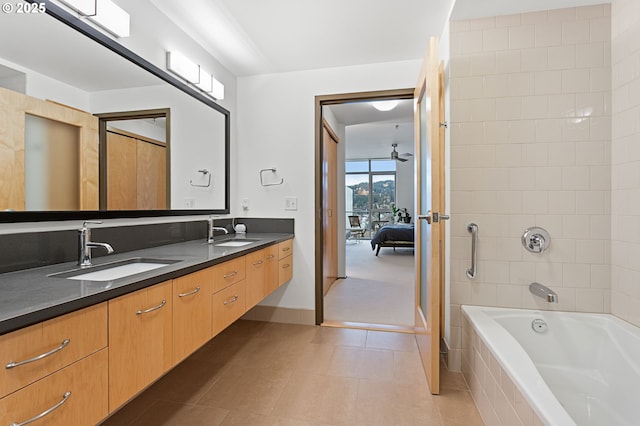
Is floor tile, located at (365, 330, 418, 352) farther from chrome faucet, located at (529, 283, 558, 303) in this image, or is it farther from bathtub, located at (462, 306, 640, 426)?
chrome faucet, located at (529, 283, 558, 303)

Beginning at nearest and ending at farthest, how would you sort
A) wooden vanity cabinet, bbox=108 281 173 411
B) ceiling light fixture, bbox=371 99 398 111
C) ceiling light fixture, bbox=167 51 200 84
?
1. wooden vanity cabinet, bbox=108 281 173 411
2. ceiling light fixture, bbox=167 51 200 84
3. ceiling light fixture, bbox=371 99 398 111

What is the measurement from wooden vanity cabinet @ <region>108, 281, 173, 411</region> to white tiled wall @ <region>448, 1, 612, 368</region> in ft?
5.66

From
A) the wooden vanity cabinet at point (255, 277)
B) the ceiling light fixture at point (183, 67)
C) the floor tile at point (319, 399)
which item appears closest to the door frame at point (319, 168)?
the wooden vanity cabinet at point (255, 277)

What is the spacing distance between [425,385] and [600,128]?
6.26ft

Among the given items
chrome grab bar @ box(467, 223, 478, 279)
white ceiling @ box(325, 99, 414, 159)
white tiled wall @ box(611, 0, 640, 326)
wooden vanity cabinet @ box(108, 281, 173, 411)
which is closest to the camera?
wooden vanity cabinet @ box(108, 281, 173, 411)

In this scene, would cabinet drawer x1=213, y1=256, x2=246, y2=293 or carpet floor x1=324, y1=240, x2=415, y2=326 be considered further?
carpet floor x1=324, y1=240, x2=415, y2=326

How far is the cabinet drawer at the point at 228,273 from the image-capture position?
1601 mm

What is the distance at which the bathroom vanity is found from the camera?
754mm

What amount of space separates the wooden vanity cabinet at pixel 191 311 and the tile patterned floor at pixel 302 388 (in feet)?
1.47

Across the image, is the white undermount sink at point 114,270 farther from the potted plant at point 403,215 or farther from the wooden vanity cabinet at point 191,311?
the potted plant at point 403,215

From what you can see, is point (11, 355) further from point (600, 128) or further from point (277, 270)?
point (600, 128)

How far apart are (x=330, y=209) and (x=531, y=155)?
2.45 meters

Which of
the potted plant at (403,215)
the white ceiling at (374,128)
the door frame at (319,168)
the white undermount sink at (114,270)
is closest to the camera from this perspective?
the white undermount sink at (114,270)

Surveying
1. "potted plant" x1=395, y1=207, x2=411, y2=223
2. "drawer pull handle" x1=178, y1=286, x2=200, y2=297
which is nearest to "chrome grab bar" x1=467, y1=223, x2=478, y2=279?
"drawer pull handle" x1=178, y1=286, x2=200, y2=297
